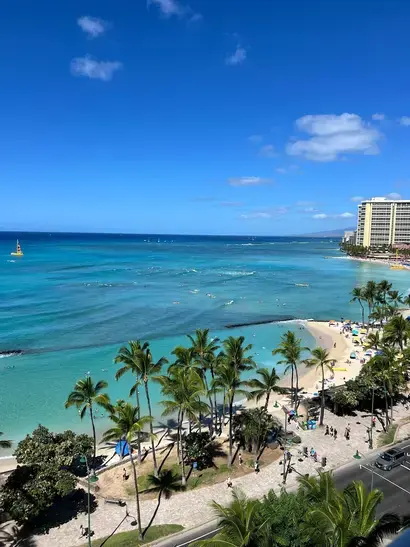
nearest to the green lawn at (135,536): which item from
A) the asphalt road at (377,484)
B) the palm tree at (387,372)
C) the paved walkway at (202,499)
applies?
the paved walkway at (202,499)

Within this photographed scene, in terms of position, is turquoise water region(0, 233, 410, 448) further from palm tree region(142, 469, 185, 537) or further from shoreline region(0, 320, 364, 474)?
palm tree region(142, 469, 185, 537)

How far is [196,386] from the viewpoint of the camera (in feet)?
94.4

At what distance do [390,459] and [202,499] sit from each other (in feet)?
46.8

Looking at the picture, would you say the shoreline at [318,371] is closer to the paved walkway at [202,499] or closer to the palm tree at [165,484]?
the paved walkway at [202,499]

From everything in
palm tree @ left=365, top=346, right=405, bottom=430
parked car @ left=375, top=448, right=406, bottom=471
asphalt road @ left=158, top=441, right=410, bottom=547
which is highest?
palm tree @ left=365, top=346, right=405, bottom=430

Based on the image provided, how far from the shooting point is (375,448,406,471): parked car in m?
30.1

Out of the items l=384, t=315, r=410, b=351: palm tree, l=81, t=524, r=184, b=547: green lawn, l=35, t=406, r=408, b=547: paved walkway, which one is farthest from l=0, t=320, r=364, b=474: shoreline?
l=81, t=524, r=184, b=547: green lawn

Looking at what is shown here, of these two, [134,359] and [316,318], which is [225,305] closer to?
[316,318]

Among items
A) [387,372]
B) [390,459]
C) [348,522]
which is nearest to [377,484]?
[390,459]

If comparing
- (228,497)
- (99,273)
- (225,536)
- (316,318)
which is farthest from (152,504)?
(99,273)

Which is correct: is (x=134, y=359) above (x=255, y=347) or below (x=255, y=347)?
above

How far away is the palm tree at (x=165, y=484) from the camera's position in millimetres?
28950

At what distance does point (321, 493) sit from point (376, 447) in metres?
18.1

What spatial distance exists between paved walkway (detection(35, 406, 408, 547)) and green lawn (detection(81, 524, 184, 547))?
567 mm
